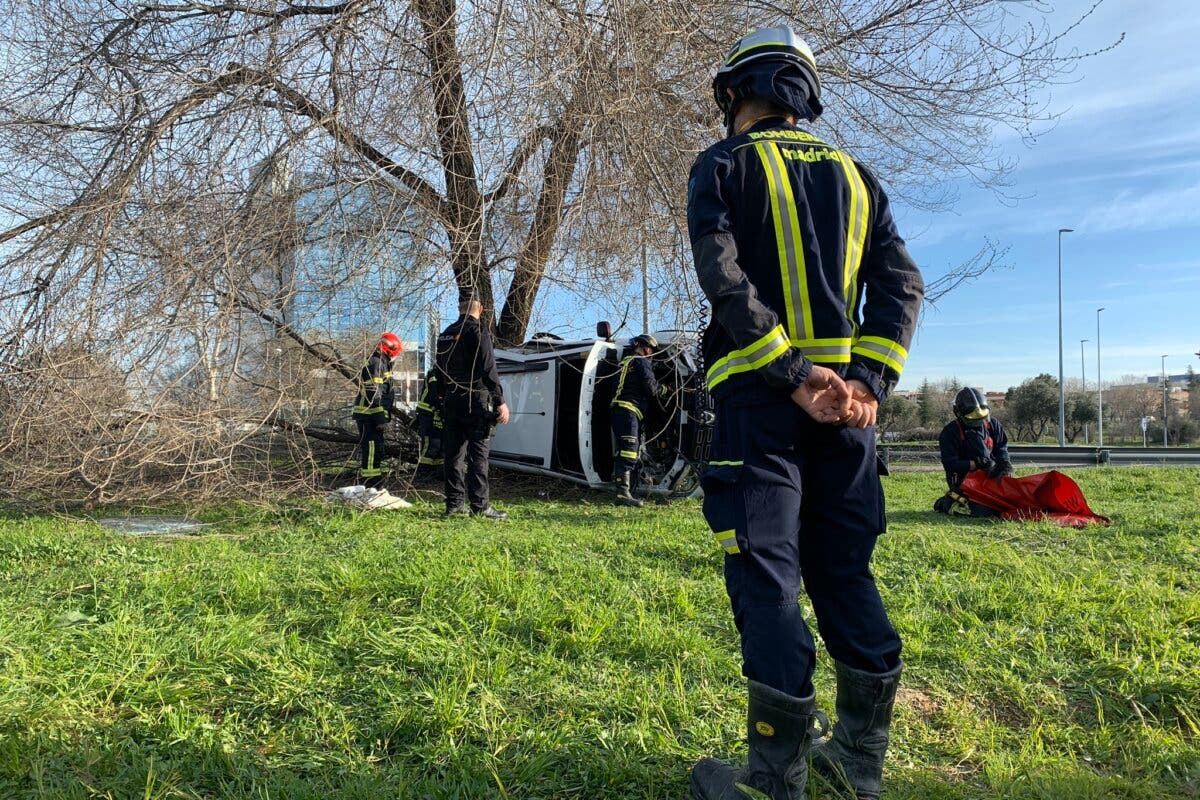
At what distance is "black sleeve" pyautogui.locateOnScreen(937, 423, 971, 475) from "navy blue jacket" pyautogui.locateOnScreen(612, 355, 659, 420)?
10.1 feet

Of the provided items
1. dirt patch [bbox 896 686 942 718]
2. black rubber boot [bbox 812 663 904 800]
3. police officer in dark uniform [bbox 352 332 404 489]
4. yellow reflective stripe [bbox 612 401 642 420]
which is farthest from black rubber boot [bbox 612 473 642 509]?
black rubber boot [bbox 812 663 904 800]

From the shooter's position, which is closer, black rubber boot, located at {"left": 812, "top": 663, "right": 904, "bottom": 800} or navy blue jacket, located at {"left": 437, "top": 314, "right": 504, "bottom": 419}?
black rubber boot, located at {"left": 812, "top": 663, "right": 904, "bottom": 800}

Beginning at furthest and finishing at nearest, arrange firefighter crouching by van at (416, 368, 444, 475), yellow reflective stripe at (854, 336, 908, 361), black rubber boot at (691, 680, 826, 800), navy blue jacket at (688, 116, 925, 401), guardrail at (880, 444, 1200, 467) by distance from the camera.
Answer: guardrail at (880, 444, 1200, 467), firefighter crouching by van at (416, 368, 444, 475), yellow reflective stripe at (854, 336, 908, 361), navy blue jacket at (688, 116, 925, 401), black rubber boot at (691, 680, 826, 800)

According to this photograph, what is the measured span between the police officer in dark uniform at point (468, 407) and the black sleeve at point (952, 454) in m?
4.58

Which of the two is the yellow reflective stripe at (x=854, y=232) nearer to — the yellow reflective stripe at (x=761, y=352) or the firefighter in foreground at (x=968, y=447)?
the yellow reflective stripe at (x=761, y=352)

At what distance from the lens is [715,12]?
5.55m

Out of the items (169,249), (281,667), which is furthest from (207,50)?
(281,667)

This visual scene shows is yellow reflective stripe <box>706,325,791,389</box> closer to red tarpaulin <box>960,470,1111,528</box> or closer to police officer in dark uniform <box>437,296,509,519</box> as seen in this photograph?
police officer in dark uniform <box>437,296,509,519</box>

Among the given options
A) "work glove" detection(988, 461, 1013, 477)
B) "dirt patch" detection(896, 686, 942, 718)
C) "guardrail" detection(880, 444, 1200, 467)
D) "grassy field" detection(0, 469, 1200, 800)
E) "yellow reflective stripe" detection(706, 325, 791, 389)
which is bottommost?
"dirt patch" detection(896, 686, 942, 718)

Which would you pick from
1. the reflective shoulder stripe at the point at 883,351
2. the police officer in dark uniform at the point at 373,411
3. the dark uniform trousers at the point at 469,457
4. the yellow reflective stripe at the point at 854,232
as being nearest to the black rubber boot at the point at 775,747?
the reflective shoulder stripe at the point at 883,351

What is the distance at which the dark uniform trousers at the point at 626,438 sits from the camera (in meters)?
7.80

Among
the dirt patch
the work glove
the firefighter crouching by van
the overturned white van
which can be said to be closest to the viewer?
the dirt patch

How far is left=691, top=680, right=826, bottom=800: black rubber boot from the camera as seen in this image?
5.99 feet

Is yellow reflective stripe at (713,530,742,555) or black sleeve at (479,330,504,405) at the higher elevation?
black sleeve at (479,330,504,405)
